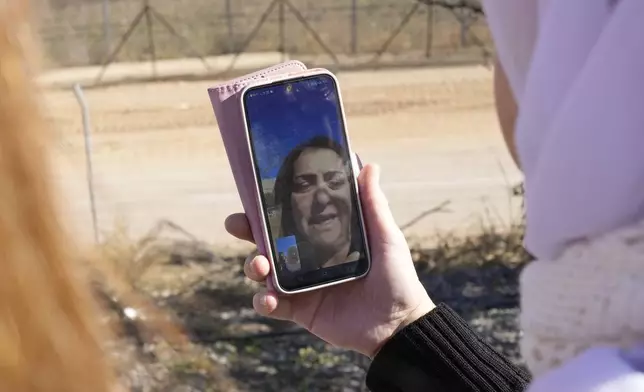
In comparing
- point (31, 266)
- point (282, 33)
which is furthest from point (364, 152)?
point (31, 266)

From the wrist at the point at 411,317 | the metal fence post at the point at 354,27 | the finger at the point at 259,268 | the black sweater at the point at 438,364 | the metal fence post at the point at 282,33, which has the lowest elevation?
the metal fence post at the point at 354,27

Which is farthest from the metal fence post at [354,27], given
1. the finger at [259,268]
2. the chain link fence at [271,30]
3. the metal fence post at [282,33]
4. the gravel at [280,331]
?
the finger at [259,268]

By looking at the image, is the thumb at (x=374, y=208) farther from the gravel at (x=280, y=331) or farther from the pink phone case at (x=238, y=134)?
the gravel at (x=280, y=331)

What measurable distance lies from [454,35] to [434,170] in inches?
303

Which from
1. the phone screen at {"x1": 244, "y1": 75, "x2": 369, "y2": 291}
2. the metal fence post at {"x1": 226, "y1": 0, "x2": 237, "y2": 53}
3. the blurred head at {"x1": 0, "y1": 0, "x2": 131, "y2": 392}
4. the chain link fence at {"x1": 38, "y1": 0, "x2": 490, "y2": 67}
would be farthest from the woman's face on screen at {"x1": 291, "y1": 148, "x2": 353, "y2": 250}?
the metal fence post at {"x1": 226, "y1": 0, "x2": 237, "y2": 53}

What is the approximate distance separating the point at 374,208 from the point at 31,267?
26.0 inches

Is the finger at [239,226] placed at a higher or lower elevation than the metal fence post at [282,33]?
higher

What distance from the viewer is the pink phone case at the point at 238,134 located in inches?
42.6

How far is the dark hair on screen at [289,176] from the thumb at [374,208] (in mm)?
53

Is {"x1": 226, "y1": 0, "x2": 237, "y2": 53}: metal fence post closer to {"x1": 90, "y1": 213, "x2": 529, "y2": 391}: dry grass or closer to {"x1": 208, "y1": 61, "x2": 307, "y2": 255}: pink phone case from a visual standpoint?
{"x1": 90, "y1": 213, "x2": 529, "y2": 391}: dry grass

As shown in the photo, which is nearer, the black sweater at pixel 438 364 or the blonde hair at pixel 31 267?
the blonde hair at pixel 31 267

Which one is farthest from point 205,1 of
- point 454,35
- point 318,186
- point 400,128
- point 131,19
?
point 318,186

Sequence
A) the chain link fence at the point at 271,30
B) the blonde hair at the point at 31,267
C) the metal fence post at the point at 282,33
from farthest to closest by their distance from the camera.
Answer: the metal fence post at the point at 282,33 < the chain link fence at the point at 271,30 < the blonde hair at the point at 31,267

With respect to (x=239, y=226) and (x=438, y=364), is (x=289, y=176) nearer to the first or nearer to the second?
(x=239, y=226)
